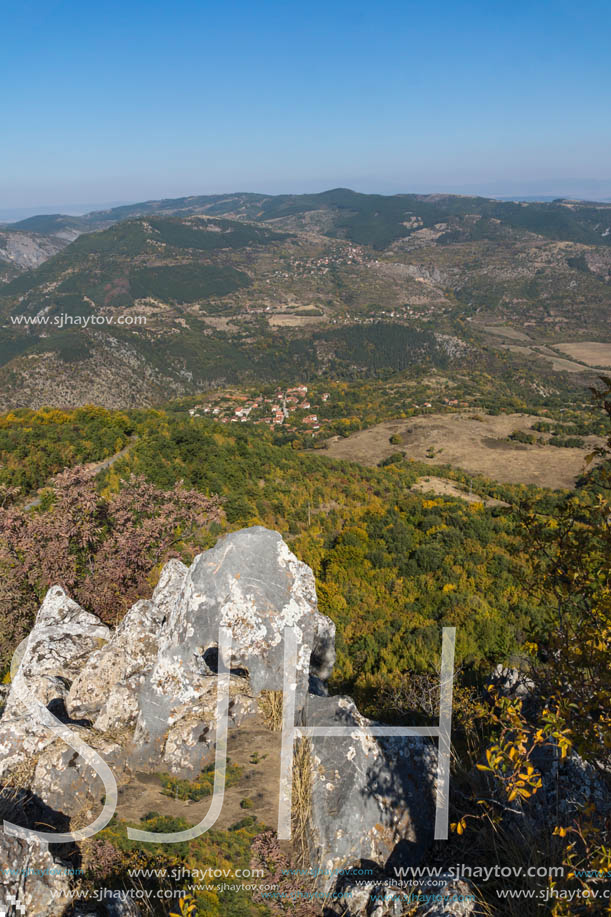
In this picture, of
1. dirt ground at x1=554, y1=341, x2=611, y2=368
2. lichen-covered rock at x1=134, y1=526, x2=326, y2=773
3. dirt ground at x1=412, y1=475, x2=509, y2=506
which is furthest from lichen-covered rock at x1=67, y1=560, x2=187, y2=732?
dirt ground at x1=554, y1=341, x2=611, y2=368

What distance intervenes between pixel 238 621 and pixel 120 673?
1.87m

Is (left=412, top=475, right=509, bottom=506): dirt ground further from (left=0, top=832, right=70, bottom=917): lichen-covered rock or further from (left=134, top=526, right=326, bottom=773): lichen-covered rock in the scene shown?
(left=0, top=832, right=70, bottom=917): lichen-covered rock

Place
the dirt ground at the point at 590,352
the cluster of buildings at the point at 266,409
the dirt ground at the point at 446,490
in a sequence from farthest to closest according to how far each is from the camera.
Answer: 1. the dirt ground at the point at 590,352
2. the cluster of buildings at the point at 266,409
3. the dirt ground at the point at 446,490

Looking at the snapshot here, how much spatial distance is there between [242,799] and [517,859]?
9.20 feet

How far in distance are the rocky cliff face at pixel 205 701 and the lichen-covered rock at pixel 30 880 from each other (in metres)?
0.11

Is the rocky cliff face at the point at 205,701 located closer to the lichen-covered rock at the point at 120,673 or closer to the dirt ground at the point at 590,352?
the lichen-covered rock at the point at 120,673

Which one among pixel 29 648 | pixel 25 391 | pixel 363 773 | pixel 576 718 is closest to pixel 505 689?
pixel 363 773

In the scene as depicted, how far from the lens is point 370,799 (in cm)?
520

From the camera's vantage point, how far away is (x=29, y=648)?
8.56 meters

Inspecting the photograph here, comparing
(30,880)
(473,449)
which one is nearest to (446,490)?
(473,449)

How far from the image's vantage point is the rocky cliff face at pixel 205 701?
5207 millimetres

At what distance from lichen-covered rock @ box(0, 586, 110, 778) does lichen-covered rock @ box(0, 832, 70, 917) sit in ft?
6.05

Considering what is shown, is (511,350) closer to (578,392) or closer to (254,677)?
(578,392)

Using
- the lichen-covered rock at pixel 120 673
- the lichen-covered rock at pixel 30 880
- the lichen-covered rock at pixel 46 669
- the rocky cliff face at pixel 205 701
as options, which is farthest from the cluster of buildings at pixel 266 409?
the lichen-covered rock at pixel 30 880
